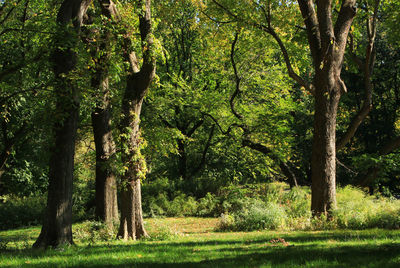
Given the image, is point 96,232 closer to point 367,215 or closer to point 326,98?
point 367,215

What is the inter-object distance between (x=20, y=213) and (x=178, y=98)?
1111 centimetres

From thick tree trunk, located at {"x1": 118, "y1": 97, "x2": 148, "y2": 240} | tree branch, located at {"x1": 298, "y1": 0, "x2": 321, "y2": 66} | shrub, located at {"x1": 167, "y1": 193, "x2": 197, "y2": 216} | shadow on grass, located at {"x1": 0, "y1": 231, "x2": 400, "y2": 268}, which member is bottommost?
shrub, located at {"x1": 167, "y1": 193, "x2": 197, "y2": 216}

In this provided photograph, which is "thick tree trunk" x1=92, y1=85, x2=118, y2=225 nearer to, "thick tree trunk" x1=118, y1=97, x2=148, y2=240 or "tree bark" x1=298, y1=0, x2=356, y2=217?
"thick tree trunk" x1=118, y1=97, x2=148, y2=240

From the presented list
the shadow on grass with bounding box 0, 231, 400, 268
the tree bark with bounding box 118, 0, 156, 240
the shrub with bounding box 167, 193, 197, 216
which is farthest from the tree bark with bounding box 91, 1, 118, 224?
the shrub with bounding box 167, 193, 197, 216

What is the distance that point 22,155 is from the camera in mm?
26219

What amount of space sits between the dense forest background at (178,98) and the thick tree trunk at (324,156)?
51cm

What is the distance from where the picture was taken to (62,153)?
8.41 meters

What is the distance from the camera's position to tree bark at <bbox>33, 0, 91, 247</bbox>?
8.16 meters

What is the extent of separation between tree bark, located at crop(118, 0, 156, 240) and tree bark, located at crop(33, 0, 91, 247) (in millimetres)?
1919

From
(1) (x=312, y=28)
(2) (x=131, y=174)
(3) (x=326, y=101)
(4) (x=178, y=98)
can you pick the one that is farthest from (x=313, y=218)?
(4) (x=178, y=98)

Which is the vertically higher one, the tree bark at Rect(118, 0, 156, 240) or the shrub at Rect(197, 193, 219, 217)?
the tree bark at Rect(118, 0, 156, 240)

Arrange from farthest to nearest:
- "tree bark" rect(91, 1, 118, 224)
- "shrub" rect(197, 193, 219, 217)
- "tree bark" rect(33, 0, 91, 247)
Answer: "shrub" rect(197, 193, 219, 217) → "tree bark" rect(91, 1, 118, 224) → "tree bark" rect(33, 0, 91, 247)

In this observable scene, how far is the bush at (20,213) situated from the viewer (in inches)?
798

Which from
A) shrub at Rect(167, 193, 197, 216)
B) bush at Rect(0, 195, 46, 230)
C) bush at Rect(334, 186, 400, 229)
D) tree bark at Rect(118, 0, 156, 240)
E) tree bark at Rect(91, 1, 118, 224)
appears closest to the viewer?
bush at Rect(334, 186, 400, 229)
